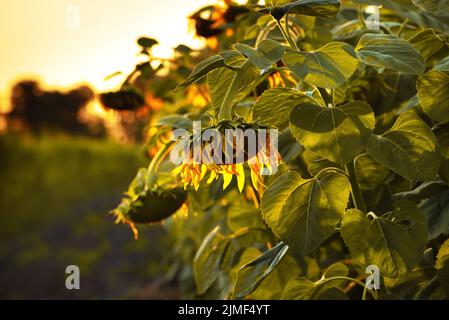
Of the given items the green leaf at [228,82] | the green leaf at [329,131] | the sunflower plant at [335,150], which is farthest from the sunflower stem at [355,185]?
the green leaf at [228,82]

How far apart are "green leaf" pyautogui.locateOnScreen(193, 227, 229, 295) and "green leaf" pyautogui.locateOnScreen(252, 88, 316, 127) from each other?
620 mm

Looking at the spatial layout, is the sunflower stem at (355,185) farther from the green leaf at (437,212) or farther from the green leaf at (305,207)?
the green leaf at (437,212)

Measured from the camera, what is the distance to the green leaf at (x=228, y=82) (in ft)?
3.55

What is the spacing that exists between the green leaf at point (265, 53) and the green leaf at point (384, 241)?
11.2 inches

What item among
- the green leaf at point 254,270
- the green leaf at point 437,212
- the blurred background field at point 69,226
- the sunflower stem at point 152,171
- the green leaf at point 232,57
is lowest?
the green leaf at point 254,270

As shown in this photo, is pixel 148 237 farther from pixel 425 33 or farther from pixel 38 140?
pixel 425 33

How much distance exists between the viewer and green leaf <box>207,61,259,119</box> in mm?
1083

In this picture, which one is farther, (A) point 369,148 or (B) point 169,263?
(B) point 169,263

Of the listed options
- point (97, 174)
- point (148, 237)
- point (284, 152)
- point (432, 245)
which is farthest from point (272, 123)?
point (97, 174)

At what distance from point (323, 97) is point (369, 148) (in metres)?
0.11

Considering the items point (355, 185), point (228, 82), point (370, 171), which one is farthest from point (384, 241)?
point (228, 82)

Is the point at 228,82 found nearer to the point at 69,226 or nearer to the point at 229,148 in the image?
the point at 229,148

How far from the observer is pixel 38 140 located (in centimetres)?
920

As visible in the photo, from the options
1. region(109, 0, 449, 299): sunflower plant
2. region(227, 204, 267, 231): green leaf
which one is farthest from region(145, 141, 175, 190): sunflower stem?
region(227, 204, 267, 231): green leaf
